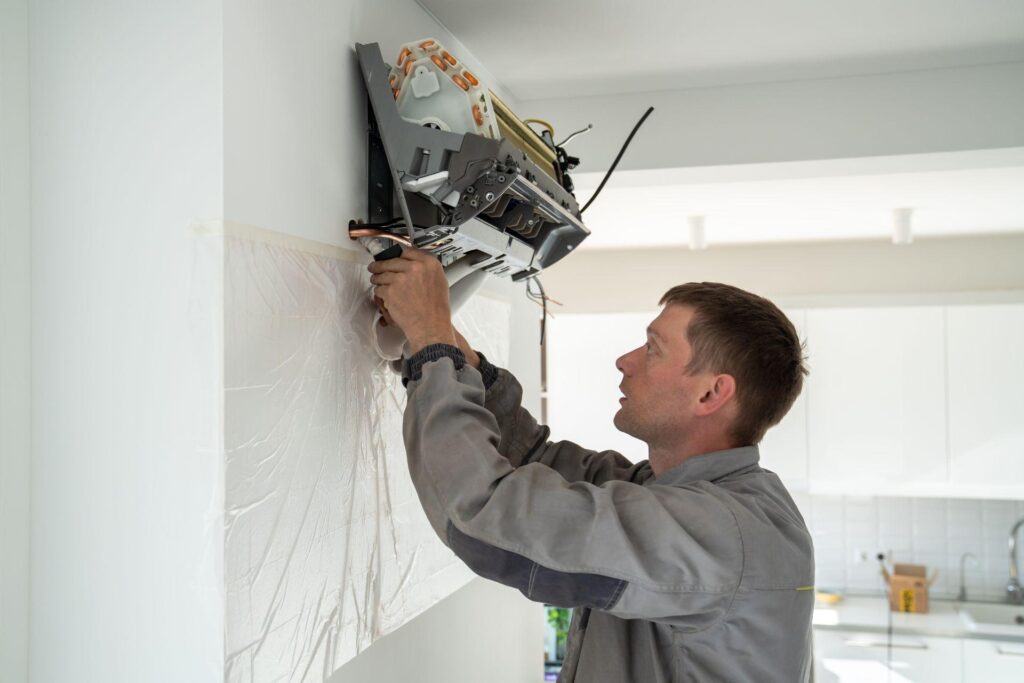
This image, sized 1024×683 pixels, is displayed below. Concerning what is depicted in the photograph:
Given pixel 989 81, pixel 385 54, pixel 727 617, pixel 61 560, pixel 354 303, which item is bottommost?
pixel 727 617

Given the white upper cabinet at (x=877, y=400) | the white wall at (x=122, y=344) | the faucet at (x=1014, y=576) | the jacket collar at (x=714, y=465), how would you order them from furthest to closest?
1. the faucet at (x=1014, y=576)
2. the white upper cabinet at (x=877, y=400)
3. the jacket collar at (x=714, y=465)
4. the white wall at (x=122, y=344)

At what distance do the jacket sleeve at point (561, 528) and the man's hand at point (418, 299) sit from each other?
6 cm

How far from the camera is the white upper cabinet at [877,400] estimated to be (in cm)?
345

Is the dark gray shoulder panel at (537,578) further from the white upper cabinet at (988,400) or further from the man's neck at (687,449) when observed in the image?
the white upper cabinet at (988,400)

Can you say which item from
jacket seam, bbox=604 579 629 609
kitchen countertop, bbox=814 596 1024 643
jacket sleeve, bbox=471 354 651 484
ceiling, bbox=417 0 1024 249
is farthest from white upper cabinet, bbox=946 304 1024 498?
jacket seam, bbox=604 579 629 609

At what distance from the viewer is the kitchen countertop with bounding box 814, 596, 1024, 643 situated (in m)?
3.41

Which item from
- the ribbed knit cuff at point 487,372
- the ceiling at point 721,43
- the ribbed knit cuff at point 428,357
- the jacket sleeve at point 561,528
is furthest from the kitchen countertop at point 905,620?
the ribbed knit cuff at point 428,357

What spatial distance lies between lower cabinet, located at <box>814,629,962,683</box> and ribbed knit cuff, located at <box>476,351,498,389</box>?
9.23 feet

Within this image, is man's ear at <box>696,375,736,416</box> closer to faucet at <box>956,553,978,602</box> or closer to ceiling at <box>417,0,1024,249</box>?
ceiling at <box>417,0,1024,249</box>

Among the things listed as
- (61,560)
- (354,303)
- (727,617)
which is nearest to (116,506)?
(61,560)

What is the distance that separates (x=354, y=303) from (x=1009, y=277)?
3.73 meters

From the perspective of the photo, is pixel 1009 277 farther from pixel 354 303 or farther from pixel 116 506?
pixel 116 506

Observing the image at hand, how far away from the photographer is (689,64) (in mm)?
1659

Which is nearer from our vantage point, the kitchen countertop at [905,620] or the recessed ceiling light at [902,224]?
the recessed ceiling light at [902,224]
